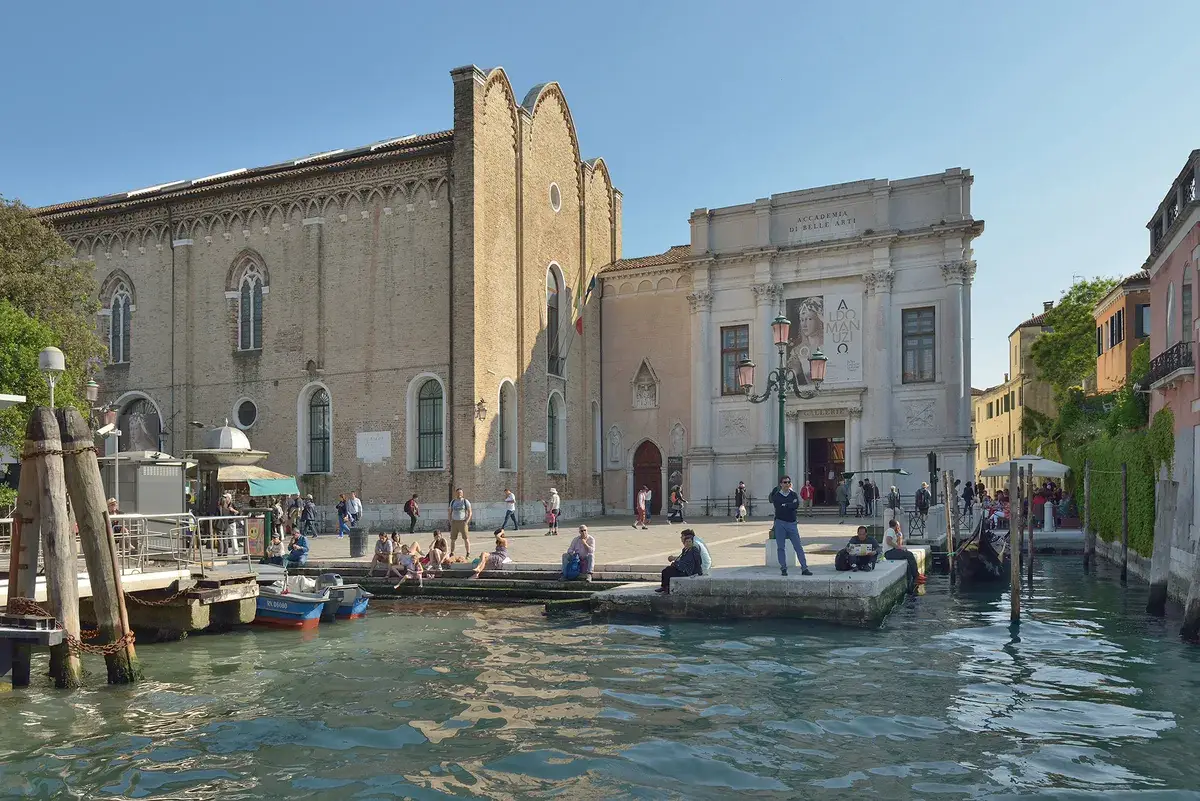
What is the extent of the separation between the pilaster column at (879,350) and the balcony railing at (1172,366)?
1182 centimetres

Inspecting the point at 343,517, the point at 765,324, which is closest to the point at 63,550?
the point at 343,517

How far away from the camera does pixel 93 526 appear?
400 inches

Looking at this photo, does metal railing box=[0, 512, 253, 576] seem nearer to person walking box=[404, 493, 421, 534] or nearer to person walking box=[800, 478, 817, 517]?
person walking box=[404, 493, 421, 534]

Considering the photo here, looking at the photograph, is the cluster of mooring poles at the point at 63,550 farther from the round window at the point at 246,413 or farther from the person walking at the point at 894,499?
the person walking at the point at 894,499

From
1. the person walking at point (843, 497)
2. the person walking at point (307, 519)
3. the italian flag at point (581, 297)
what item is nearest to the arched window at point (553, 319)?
the italian flag at point (581, 297)

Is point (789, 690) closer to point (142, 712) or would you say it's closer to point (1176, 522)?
point (142, 712)

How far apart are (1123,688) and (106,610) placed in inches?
416

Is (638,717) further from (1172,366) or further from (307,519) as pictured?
(307,519)

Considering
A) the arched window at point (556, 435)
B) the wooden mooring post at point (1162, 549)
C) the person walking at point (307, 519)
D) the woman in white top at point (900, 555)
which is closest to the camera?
the wooden mooring post at point (1162, 549)

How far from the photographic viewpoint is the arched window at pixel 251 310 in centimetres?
2912

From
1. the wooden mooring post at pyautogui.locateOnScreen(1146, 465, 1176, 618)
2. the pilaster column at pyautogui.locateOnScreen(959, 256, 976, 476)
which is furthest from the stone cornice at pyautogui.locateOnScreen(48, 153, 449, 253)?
the wooden mooring post at pyautogui.locateOnScreen(1146, 465, 1176, 618)

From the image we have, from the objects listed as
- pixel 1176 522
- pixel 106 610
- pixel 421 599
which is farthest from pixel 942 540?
pixel 106 610

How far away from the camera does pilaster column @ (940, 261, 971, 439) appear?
2862 centimetres

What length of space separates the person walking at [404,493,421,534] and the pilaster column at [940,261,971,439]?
15.8 metres
